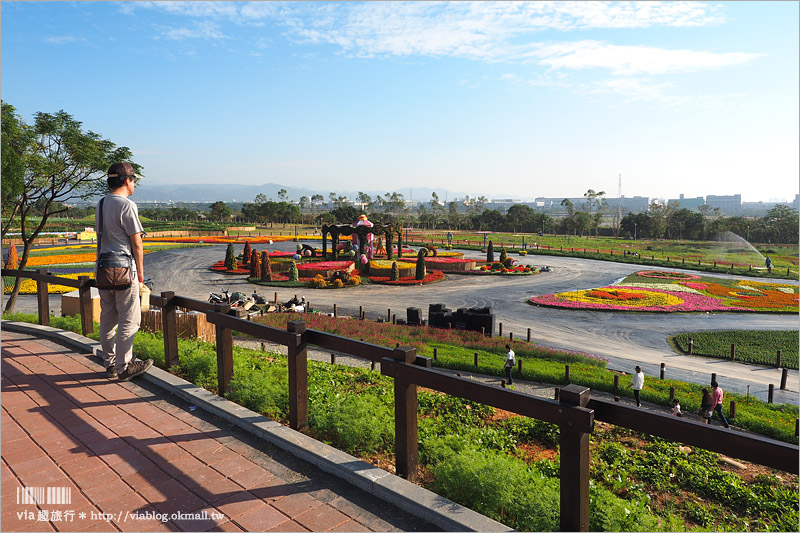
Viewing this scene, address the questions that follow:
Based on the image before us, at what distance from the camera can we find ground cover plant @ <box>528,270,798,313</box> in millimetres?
25281

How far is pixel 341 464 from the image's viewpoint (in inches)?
147

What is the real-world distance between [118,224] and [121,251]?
10.6 inches

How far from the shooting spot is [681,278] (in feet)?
117

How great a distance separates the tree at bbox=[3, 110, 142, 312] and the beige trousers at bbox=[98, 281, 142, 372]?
40.6ft

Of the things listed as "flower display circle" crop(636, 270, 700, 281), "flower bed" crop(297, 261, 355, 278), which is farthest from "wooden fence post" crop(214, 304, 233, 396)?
"flower display circle" crop(636, 270, 700, 281)

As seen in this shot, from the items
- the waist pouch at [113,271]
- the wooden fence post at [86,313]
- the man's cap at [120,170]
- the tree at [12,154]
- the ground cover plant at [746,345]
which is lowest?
the ground cover plant at [746,345]

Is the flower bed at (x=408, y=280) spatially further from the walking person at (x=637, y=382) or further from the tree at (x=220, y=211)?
the tree at (x=220, y=211)

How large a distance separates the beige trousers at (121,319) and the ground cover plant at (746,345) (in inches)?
696

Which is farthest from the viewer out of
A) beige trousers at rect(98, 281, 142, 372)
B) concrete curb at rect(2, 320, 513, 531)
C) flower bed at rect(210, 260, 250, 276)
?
flower bed at rect(210, 260, 250, 276)

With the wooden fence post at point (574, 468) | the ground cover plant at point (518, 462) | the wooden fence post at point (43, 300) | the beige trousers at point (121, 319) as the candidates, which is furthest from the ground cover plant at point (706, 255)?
the beige trousers at point (121, 319)

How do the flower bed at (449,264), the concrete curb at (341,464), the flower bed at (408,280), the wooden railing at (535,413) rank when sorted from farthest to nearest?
the flower bed at (449,264) → the flower bed at (408,280) → the concrete curb at (341,464) → the wooden railing at (535,413)

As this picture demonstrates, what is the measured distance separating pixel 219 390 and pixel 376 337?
1108 centimetres

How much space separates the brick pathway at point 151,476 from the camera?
3105mm

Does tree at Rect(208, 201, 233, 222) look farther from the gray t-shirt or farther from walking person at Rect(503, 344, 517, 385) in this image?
A: the gray t-shirt
